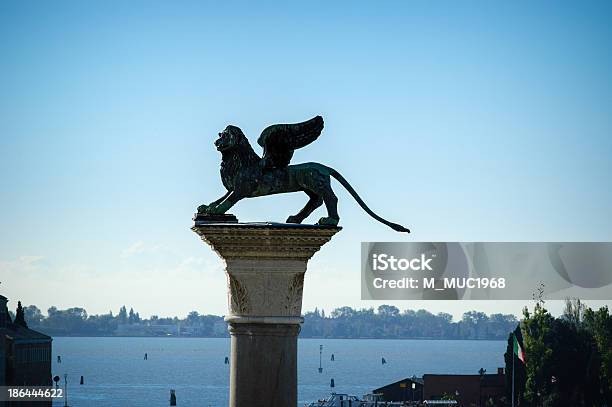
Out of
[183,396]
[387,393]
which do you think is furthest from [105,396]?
[387,393]

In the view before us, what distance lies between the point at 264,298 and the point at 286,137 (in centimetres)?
132

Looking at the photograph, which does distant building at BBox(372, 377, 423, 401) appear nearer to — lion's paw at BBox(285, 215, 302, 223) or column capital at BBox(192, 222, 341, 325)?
lion's paw at BBox(285, 215, 302, 223)

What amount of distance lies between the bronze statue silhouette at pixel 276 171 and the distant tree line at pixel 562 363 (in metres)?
71.7

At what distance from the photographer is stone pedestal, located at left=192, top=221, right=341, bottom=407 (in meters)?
10.1

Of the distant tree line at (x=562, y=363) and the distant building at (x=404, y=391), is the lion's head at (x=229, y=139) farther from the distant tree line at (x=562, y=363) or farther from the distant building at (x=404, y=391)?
the distant building at (x=404, y=391)

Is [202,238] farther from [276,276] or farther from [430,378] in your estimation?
[430,378]

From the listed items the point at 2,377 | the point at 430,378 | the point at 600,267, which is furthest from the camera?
the point at 430,378

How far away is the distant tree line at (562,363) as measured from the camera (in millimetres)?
82312

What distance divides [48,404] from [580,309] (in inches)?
1555

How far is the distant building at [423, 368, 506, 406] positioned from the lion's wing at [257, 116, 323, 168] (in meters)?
87.9

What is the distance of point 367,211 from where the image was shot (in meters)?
10.5

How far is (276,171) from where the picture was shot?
1055cm

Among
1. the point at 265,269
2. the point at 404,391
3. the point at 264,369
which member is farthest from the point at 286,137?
the point at 404,391

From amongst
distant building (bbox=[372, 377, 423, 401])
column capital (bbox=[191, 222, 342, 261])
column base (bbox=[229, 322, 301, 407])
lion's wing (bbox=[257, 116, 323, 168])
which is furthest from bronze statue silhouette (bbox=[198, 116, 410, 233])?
distant building (bbox=[372, 377, 423, 401])
